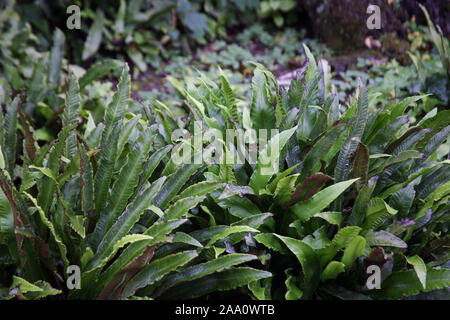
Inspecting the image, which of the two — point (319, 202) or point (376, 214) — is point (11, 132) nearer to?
point (319, 202)

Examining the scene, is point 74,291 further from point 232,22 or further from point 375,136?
point 232,22

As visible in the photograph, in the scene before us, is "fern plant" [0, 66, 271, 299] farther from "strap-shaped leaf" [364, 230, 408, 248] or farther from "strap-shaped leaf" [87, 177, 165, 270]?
"strap-shaped leaf" [364, 230, 408, 248]

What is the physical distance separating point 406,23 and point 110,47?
2998 millimetres

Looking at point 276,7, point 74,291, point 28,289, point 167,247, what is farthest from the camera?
point 276,7

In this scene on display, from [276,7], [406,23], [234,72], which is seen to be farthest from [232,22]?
[406,23]

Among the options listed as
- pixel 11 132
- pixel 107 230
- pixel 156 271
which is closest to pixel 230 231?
pixel 156 271

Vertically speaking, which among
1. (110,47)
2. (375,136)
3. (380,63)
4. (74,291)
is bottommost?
(74,291)

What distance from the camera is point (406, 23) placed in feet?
14.3

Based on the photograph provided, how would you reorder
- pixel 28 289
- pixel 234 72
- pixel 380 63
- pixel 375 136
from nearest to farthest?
pixel 28 289 → pixel 375 136 → pixel 380 63 → pixel 234 72

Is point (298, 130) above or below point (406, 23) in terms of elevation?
below

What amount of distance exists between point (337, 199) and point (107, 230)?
1107 mm

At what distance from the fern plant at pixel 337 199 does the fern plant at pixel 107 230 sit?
164mm

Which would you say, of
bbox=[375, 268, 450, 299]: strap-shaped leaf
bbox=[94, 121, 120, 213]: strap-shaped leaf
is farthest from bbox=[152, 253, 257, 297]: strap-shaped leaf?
bbox=[375, 268, 450, 299]: strap-shaped leaf

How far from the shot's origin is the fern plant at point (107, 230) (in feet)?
6.23
